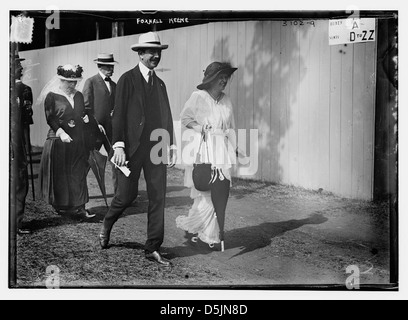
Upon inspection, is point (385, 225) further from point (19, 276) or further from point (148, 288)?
point (19, 276)

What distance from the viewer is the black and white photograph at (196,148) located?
6.59m

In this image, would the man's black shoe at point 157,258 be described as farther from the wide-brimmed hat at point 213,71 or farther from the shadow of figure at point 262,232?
the wide-brimmed hat at point 213,71

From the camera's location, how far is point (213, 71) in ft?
21.9

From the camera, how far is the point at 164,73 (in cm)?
660

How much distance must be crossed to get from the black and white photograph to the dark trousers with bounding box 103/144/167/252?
0.05ft

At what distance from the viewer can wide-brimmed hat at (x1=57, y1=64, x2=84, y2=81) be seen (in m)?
6.68

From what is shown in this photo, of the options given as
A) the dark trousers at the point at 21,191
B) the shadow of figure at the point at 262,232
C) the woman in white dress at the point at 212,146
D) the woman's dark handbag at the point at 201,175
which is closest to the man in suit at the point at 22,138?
the dark trousers at the point at 21,191

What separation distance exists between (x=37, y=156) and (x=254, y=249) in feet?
7.88

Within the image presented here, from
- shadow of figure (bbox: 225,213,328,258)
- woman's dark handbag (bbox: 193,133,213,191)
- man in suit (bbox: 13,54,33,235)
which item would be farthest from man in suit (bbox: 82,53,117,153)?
shadow of figure (bbox: 225,213,328,258)

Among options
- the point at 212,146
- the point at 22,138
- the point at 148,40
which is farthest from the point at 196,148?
the point at 22,138

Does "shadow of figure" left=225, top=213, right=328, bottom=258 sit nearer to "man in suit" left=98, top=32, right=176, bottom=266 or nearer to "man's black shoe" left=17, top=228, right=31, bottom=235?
"man in suit" left=98, top=32, right=176, bottom=266

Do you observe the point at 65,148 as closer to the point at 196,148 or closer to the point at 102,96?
the point at 102,96

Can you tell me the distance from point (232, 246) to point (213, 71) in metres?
1.79
